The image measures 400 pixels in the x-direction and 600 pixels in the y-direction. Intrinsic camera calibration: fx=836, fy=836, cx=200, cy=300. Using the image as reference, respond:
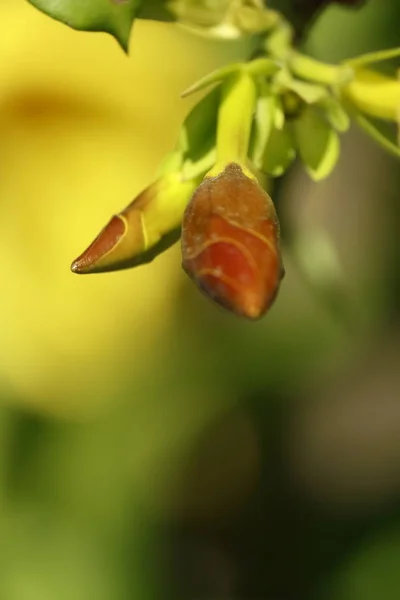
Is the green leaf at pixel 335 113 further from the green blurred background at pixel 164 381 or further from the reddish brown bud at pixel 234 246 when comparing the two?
the green blurred background at pixel 164 381

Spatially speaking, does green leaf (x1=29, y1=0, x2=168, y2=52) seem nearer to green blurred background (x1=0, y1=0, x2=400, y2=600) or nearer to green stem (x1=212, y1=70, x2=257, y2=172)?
green stem (x1=212, y1=70, x2=257, y2=172)

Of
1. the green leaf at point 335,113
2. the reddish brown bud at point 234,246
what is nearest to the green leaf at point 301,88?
the green leaf at point 335,113

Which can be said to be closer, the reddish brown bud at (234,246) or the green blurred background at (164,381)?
the reddish brown bud at (234,246)

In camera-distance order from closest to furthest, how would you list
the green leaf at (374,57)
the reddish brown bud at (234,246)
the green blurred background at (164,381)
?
the reddish brown bud at (234,246) < the green leaf at (374,57) < the green blurred background at (164,381)

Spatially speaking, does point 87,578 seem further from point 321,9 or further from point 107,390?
point 321,9

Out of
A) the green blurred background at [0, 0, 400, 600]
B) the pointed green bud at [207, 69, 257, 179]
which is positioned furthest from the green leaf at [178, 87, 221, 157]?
the green blurred background at [0, 0, 400, 600]

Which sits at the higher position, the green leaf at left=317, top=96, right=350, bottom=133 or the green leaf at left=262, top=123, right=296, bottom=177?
the green leaf at left=317, top=96, right=350, bottom=133

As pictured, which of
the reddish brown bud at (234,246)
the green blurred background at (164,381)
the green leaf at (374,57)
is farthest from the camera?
the green blurred background at (164,381)

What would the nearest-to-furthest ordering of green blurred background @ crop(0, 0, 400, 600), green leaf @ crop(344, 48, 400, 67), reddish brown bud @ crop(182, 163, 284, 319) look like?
reddish brown bud @ crop(182, 163, 284, 319) → green leaf @ crop(344, 48, 400, 67) → green blurred background @ crop(0, 0, 400, 600)
